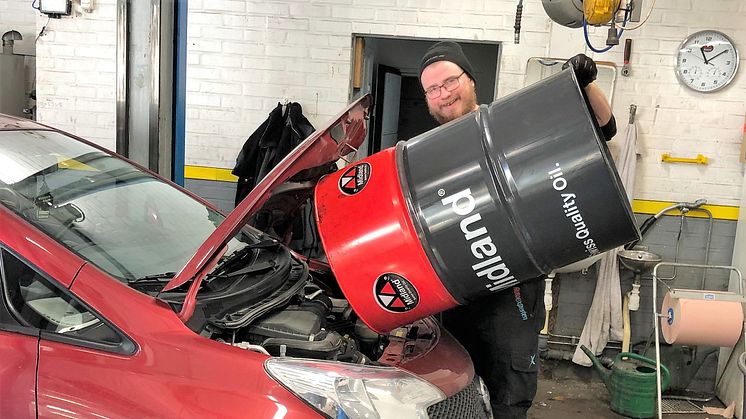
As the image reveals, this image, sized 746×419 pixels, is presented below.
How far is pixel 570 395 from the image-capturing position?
3574 millimetres

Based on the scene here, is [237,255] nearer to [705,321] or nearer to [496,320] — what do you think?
[496,320]

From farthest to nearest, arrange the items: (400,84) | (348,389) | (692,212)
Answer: (400,84)
(692,212)
(348,389)

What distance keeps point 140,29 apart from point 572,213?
340cm

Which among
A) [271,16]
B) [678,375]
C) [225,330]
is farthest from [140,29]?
[678,375]

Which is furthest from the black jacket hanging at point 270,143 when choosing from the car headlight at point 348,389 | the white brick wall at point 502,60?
the car headlight at point 348,389

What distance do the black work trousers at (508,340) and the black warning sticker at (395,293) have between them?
551mm

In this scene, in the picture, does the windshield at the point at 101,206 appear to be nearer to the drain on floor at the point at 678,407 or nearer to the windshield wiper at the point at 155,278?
the windshield wiper at the point at 155,278

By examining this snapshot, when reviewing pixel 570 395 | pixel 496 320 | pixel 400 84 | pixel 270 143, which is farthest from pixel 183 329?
pixel 400 84

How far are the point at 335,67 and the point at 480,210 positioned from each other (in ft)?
8.60

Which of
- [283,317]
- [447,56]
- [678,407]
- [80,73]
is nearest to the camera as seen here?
[283,317]

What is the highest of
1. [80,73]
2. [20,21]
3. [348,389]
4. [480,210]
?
[20,21]

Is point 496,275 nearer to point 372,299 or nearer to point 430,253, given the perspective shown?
point 430,253

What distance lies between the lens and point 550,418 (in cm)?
326

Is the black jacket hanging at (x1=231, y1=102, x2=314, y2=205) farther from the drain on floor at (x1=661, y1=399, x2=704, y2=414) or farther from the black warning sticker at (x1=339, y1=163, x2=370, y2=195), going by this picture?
the drain on floor at (x1=661, y1=399, x2=704, y2=414)
